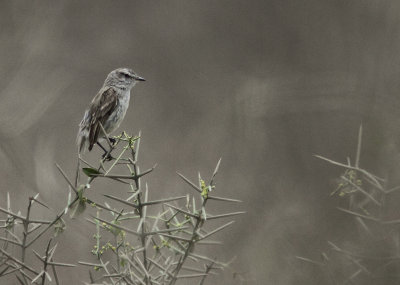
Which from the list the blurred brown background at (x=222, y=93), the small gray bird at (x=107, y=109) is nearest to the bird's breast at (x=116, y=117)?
the small gray bird at (x=107, y=109)

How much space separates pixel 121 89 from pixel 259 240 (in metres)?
2.13

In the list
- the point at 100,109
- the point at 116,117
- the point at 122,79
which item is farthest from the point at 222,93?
the point at 100,109

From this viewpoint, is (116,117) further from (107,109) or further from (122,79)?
(122,79)

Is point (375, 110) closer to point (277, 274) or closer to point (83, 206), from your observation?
point (277, 274)

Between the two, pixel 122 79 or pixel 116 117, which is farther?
pixel 122 79

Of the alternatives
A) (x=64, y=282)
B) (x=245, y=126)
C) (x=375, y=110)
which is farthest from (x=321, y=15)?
(x=375, y=110)

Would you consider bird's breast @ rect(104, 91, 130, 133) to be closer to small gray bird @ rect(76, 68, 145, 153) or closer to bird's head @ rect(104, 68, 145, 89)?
small gray bird @ rect(76, 68, 145, 153)

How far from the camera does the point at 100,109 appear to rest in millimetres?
3775

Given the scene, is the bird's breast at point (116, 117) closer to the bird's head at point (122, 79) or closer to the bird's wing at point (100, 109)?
the bird's wing at point (100, 109)

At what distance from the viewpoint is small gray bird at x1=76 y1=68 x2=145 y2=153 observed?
11.5ft

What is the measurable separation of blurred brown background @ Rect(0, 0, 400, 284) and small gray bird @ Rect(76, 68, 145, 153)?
0.52m

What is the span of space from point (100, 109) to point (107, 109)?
2.5 inches

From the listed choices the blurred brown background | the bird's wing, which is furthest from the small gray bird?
the blurred brown background

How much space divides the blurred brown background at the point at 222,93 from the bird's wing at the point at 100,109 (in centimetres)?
52
